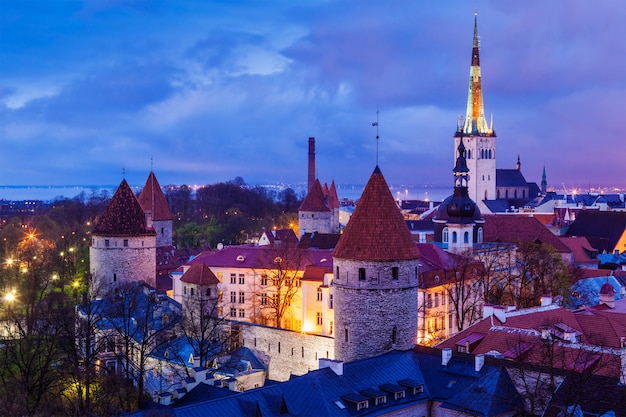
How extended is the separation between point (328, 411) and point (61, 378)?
11885 millimetres

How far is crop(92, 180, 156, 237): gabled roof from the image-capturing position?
43375mm

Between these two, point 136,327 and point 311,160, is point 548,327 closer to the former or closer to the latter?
point 136,327

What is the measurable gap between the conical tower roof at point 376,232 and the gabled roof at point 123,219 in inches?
748

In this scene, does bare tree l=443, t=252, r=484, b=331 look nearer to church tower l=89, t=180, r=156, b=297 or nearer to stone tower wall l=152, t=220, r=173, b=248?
church tower l=89, t=180, r=156, b=297

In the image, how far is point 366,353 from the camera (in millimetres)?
27188

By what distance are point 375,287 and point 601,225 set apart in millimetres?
50028

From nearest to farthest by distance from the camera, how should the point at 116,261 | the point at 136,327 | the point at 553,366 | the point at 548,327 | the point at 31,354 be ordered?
the point at 553,366 → the point at 548,327 → the point at 31,354 → the point at 136,327 → the point at 116,261

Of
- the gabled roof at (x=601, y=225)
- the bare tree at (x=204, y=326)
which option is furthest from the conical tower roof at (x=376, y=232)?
the gabled roof at (x=601, y=225)

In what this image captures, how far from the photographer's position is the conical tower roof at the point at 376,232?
27609 mm

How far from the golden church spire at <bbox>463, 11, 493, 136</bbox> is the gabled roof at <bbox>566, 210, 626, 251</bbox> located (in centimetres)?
2904

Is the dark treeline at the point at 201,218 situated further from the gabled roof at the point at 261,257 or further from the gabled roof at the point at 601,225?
the gabled roof at the point at 601,225

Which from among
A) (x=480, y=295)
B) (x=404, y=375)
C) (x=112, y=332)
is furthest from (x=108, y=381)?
(x=480, y=295)

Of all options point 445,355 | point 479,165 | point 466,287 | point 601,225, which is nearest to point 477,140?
point 479,165

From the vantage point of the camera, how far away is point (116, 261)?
142ft
